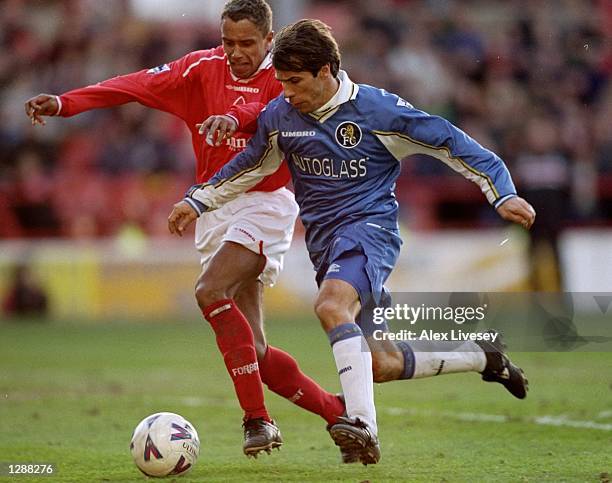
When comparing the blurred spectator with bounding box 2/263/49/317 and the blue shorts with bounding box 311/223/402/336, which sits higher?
the blue shorts with bounding box 311/223/402/336

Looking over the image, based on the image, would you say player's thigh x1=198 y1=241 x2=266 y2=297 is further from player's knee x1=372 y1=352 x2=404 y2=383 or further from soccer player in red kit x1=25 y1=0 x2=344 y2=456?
player's knee x1=372 y1=352 x2=404 y2=383

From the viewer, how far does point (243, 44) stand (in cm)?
658

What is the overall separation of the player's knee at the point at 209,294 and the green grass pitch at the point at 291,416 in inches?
32.6

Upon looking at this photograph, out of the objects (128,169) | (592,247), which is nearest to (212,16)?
(128,169)

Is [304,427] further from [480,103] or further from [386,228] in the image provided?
[480,103]

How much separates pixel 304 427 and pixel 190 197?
2125 millimetres

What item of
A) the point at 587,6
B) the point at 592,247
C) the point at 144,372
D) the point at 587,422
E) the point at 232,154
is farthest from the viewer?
the point at 587,6

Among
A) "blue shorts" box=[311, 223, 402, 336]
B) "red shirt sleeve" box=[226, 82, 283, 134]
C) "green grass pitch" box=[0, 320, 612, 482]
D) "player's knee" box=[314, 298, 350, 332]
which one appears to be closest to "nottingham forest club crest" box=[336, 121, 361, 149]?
"blue shorts" box=[311, 223, 402, 336]

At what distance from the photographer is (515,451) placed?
21.3 ft

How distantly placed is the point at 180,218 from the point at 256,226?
0.64m

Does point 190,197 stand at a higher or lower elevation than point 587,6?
lower

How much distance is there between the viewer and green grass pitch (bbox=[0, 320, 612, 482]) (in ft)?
19.6

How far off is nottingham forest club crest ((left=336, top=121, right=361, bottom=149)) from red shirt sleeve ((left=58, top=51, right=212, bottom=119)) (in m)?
1.24

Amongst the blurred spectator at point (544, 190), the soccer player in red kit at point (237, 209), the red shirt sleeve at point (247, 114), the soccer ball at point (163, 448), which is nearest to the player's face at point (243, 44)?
the soccer player in red kit at point (237, 209)
